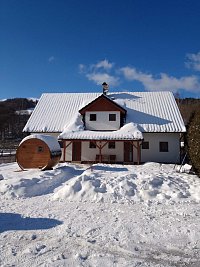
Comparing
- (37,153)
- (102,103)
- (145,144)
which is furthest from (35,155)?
(145,144)

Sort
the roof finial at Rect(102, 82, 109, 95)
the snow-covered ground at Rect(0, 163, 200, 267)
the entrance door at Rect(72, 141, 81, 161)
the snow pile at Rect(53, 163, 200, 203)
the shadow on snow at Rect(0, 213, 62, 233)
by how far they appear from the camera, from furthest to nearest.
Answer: the roof finial at Rect(102, 82, 109, 95) → the entrance door at Rect(72, 141, 81, 161) → the snow pile at Rect(53, 163, 200, 203) → the shadow on snow at Rect(0, 213, 62, 233) → the snow-covered ground at Rect(0, 163, 200, 267)

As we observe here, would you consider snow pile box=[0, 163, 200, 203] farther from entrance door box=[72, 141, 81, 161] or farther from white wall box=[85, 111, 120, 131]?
white wall box=[85, 111, 120, 131]

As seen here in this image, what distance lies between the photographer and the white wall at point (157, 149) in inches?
886

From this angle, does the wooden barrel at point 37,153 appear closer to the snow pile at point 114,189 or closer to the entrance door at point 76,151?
the snow pile at point 114,189

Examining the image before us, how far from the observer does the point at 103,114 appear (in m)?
23.9

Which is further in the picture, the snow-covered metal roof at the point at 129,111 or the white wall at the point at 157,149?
the snow-covered metal roof at the point at 129,111

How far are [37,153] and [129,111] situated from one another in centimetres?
1201

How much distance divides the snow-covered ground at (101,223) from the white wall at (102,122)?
12.7 metres

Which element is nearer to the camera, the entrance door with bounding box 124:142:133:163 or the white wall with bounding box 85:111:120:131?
the entrance door with bounding box 124:142:133:163

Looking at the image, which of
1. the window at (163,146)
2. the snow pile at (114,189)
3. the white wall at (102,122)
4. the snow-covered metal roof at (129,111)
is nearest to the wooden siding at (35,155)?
the snow pile at (114,189)

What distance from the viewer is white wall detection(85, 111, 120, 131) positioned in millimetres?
23609

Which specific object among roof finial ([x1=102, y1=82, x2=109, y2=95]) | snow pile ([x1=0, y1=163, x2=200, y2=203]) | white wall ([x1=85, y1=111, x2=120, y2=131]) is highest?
roof finial ([x1=102, y1=82, x2=109, y2=95])

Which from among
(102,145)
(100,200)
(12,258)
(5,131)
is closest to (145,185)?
(100,200)

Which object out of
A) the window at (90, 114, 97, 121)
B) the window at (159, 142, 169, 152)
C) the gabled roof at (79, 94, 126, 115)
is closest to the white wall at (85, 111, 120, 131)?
the window at (90, 114, 97, 121)
